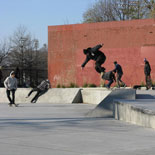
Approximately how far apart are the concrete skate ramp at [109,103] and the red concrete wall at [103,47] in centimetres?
1930

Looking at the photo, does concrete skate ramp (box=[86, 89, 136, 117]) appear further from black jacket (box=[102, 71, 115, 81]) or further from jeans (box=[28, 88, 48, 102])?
jeans (box=[28, 88, 48, 102])

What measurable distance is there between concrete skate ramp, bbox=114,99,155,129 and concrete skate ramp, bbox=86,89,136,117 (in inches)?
23.7

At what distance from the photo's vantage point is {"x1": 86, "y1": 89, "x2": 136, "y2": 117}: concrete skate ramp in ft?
48.6

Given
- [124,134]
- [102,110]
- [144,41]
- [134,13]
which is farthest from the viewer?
[134,13]

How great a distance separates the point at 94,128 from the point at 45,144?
2.96m

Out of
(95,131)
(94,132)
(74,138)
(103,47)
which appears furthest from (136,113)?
(103,47)

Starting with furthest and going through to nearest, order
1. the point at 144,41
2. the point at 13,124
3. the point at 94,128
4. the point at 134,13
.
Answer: the point at 134,13, the point at 144,41, the point at 13,124, the point at 94,128

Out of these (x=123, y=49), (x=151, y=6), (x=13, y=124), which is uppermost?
(x=151, y=6)

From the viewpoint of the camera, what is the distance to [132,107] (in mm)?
12336

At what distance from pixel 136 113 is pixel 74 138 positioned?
2986 millimetres

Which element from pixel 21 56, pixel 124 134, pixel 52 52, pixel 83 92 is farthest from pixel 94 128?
pixel 21 56

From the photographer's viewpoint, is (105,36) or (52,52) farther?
(52,52)

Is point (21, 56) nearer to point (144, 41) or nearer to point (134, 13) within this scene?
point (134, 13)

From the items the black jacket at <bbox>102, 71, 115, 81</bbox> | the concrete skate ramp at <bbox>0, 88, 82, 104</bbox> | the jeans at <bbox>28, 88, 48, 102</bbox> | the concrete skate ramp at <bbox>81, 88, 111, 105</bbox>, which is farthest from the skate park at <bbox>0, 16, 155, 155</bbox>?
the jeans at <bbox>28, 88, 48, 102</bbox>
